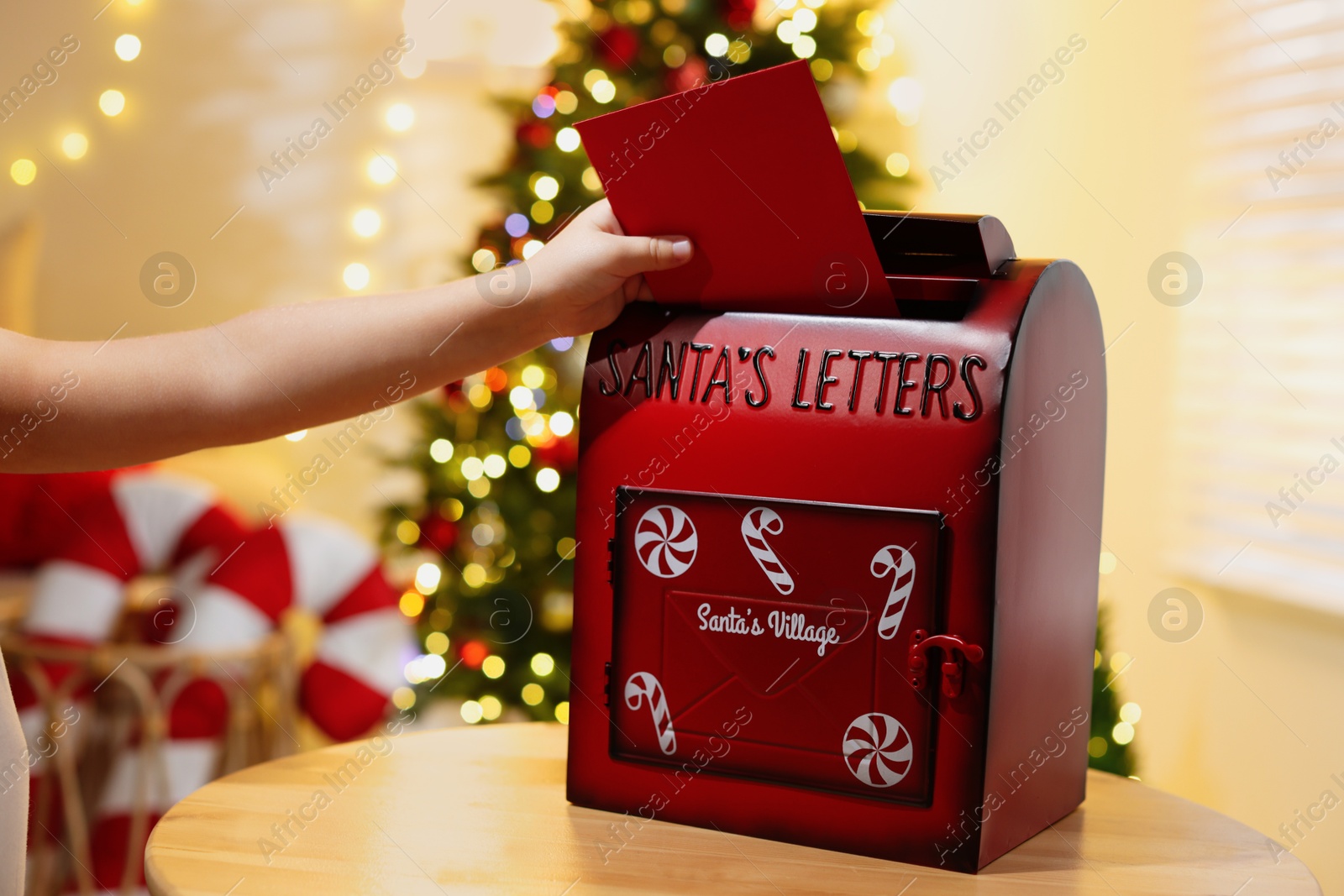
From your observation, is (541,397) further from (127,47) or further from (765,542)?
(765,542)

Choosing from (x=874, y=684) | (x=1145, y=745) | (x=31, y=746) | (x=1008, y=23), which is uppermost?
(x=1008, y=23)

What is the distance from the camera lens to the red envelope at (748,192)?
747 millimetres

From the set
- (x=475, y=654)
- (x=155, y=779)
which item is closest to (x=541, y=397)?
(x=475, y=654)

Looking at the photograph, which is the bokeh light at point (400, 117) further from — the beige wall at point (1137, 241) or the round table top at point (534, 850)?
the round table top at point (534, 850)

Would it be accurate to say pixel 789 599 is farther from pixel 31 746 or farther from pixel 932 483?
pixel 31 746

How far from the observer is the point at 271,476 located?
98.0 inches

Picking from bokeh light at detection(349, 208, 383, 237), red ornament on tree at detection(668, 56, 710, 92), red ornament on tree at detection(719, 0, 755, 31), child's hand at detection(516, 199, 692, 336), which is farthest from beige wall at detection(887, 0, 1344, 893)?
child's hand at detection(516, 199, 692, 336)

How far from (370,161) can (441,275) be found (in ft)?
1.01

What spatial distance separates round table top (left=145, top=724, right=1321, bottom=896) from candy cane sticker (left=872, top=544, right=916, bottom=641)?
16 centimetres

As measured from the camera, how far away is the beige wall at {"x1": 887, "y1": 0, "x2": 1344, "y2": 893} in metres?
2.03

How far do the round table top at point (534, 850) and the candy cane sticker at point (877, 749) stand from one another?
56mm

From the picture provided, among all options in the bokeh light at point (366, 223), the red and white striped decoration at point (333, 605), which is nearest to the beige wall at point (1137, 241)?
the bokeh light at point (366, 223)

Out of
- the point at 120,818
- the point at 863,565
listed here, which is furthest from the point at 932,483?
the point at 120,818

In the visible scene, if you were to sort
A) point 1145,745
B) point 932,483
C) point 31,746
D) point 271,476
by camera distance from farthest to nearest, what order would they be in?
1. point 271,476
2. point 1145,745
3. point 31,746
4. point 932,483
